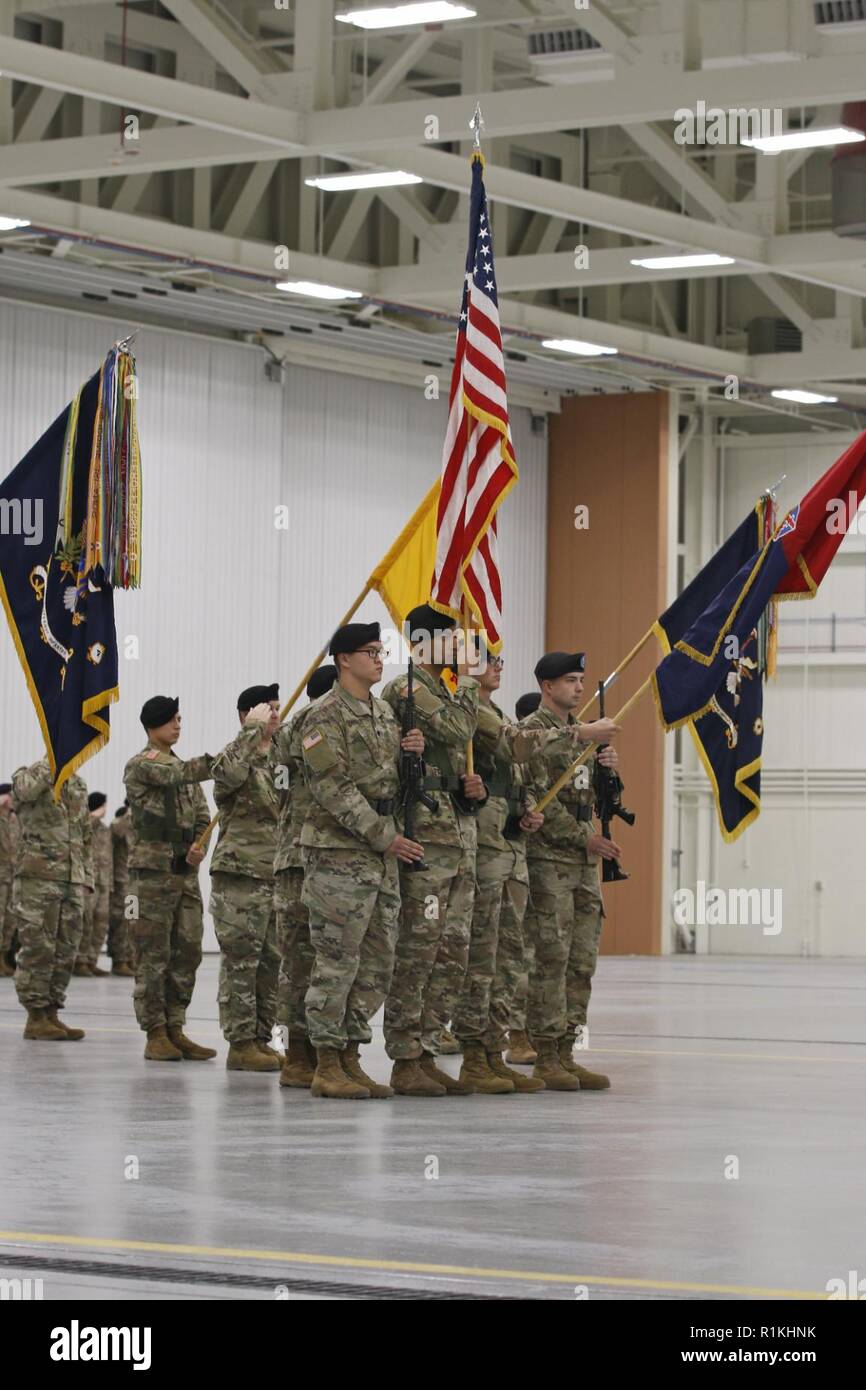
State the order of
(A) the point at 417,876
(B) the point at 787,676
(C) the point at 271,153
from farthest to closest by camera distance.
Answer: (B) the point at 787,676
(C) the point at 271,153
(A) the point at 417,876

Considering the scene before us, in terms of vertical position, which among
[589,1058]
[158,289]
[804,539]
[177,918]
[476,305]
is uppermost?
[158,289]

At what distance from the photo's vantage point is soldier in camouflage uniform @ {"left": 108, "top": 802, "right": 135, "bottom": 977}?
2269cm

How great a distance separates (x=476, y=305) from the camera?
11.2 meters

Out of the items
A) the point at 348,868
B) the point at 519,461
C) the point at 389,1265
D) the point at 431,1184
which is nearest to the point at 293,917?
the point at 348,868

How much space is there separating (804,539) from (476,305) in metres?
2.09

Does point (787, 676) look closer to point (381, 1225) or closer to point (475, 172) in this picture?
point (475, 172)

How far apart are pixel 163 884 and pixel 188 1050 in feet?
3.11

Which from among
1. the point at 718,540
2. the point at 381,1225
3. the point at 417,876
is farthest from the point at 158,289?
the point at 381,1225

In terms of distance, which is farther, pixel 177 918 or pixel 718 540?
pixel 718 540

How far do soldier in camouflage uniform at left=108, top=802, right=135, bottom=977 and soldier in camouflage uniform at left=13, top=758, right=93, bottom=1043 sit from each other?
907 centimetres

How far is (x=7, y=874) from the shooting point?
21281mm

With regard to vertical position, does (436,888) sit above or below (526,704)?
below

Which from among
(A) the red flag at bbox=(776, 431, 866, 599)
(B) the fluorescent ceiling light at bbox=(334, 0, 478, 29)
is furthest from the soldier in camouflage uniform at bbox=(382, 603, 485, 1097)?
(B) the fluorescent ceiling light at bbox=(334, 0, 478, 29)

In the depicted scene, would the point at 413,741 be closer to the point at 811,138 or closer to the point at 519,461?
the point at 811,138
